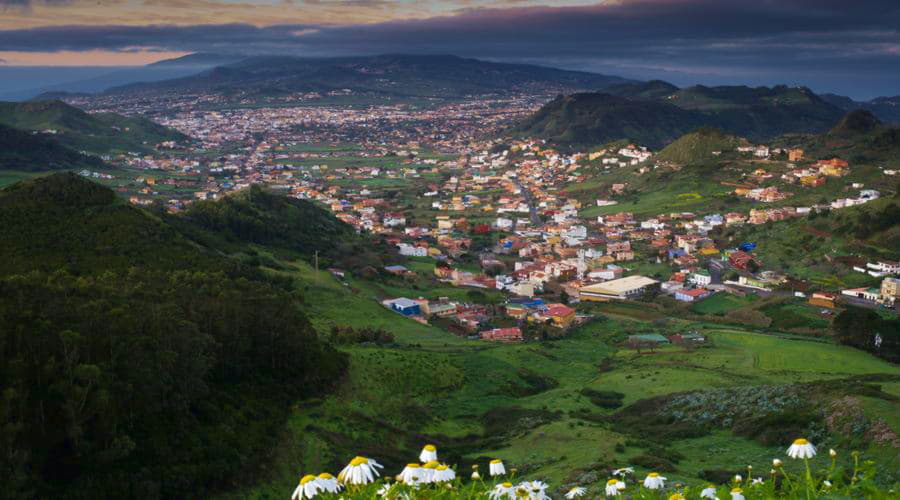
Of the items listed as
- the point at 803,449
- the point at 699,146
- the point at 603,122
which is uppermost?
the point at 803,449

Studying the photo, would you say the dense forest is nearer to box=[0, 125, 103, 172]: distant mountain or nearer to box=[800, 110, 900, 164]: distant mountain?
box=[0, 125, 103, 172]: distant mountain

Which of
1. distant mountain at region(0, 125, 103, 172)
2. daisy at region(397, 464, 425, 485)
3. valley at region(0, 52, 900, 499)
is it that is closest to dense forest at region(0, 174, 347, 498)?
valley at region(0, 52, 900, 499)

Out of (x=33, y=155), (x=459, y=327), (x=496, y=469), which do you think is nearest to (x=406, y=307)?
(x=459, y=327)

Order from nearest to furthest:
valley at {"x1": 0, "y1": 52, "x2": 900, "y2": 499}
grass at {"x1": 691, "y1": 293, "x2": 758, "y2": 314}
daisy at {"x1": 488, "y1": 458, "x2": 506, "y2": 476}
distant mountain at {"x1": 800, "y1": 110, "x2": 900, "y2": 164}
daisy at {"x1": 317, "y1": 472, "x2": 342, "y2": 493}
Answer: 1. daisy at {"x1": 317, "y1": 472, "x2": 342, "y2": 493}
2. daisy at {"x1": 488, "y1": 458, "x2": 506, "y2": 476}
3. valley at {"x1": 0, "y1": 52, "x2": 900, "y2": 499}
4. grass at {"x1": 691, "y1": 293, "x2": 758, "y2": 314}
5. distant mountain at {"x1": 800, "y1": 110, "x2": 900, "y2": 164}

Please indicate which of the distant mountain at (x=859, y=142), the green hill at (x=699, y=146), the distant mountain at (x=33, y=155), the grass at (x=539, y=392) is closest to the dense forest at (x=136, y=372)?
the grass at (x=539, y=392)

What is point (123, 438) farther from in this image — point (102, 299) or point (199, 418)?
point (102, 299)

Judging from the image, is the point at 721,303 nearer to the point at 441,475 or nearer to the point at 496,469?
the point at 496,469
